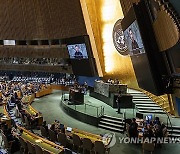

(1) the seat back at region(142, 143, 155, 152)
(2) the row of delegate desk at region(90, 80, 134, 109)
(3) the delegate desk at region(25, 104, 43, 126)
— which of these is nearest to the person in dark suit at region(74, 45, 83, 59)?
(2) the row of delegate desk at region(90, 80, 134, 109)

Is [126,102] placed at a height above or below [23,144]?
above

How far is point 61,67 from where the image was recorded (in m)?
28.1

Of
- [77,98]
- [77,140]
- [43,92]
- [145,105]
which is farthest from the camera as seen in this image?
[43,92]

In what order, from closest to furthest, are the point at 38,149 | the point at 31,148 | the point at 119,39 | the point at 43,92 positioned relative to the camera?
the point at 38,149 → the point at 31,148 → the point at 119,39 → the point at 43,92

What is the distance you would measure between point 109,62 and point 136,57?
7933 millimetres

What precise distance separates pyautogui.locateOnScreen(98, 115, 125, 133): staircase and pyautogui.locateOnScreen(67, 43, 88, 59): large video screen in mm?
9068

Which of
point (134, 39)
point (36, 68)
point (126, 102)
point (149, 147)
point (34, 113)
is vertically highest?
point (36, 68)

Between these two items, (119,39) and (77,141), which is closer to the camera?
(77,141)

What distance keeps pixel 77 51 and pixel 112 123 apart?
10.8 m

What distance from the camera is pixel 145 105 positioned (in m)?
16.1

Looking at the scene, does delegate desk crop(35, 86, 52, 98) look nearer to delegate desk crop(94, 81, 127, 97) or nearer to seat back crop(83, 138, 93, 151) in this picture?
delegate desk crop(94, 81, 127, 97)

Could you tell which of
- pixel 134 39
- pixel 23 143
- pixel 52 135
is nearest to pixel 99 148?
pixel 52 135

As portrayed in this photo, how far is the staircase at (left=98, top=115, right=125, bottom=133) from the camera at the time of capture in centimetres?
1303

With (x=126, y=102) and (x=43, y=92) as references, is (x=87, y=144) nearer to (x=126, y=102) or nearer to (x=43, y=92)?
(x=126, y=102)
